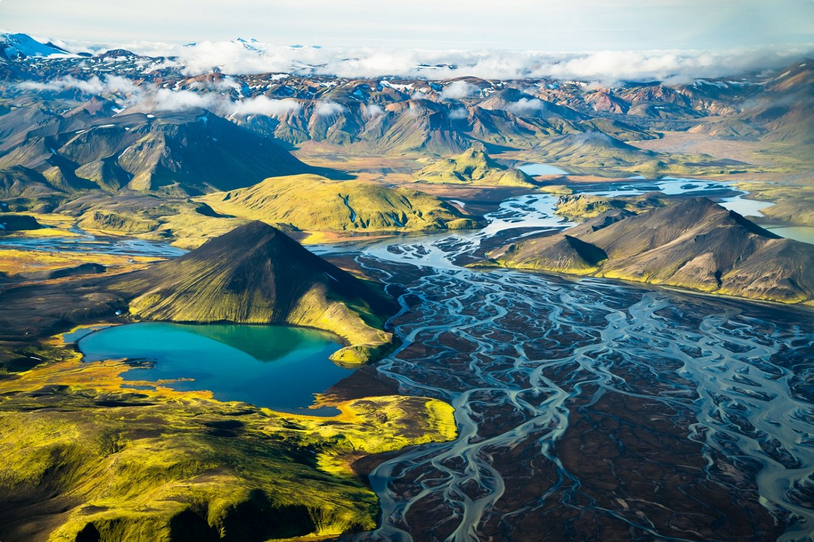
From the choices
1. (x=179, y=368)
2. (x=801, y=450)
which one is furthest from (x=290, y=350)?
(x=801, y=450)

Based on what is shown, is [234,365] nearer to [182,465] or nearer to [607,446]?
[182,465]

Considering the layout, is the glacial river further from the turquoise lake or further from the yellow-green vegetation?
the turquoise lake

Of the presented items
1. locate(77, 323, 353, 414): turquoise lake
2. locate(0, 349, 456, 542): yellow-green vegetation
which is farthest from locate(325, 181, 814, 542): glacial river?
locate(77, 323, 353, 414): turquoise lake

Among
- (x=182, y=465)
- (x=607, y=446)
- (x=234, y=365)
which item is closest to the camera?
(x=182, y=465)

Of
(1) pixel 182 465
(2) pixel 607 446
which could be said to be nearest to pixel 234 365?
(1) pixel 182 465

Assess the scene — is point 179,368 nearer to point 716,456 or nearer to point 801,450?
point 716,456
